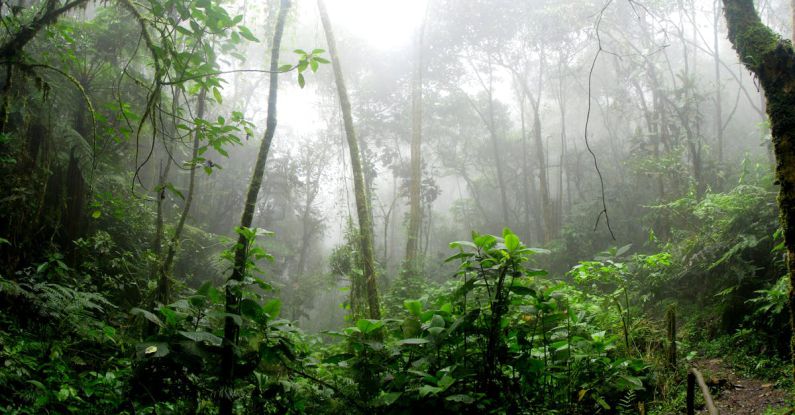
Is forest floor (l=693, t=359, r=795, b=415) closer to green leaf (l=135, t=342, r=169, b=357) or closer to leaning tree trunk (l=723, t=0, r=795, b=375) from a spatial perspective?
leaning tree trunk (l=723, t=0, r=795, b=375)

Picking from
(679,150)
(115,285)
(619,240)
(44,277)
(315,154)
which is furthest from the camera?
(315,154)

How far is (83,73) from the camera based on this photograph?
675cm

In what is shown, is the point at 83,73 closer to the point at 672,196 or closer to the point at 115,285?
the point at 115,285

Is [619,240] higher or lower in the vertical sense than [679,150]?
lower

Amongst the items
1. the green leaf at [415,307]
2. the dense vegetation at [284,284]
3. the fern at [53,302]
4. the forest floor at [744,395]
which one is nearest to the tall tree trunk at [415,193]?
the dense vegetation at [284,284]

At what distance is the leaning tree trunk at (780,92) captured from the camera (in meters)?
1.78

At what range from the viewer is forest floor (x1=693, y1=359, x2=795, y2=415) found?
319 centimetres

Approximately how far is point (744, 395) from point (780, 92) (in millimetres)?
2851

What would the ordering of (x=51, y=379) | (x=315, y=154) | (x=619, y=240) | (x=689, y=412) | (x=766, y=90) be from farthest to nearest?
1. (x=315, y=154)
2. (x=619, y=240)
3. (x=51, y=379)
4. (x=766, y=90)
5. (x=689, y=412)

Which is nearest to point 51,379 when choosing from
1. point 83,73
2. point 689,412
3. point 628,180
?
point 689,412

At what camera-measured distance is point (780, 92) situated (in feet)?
6.19

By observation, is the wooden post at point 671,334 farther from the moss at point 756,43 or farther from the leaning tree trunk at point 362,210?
the leaning tree trunk at point 362,210

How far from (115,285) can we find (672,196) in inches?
499

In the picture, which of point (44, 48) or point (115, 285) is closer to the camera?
point (115, 285)
